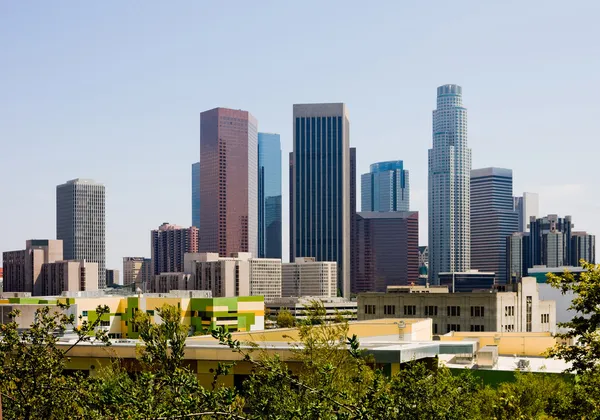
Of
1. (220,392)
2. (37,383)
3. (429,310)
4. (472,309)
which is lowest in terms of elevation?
(429,310)

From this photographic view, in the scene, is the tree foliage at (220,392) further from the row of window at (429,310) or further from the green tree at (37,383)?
the row of window at (429,310)

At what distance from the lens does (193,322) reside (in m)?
150

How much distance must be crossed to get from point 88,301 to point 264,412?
5103 inches

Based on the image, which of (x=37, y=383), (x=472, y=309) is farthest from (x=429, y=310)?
(x=37, y=383)

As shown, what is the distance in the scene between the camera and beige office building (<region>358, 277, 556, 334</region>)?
4680 inches

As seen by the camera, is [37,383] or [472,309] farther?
[472,309]

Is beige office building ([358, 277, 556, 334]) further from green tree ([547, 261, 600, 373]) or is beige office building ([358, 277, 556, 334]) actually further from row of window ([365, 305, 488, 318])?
green tree ([547, 261, 600, 373])

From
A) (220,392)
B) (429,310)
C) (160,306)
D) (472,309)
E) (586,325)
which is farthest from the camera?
(160,306)

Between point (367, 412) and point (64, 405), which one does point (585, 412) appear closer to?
point (367, 412)

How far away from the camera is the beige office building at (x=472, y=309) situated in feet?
390

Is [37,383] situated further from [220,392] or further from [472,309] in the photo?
[472,309]

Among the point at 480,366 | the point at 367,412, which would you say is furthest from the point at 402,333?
the point at 367,412

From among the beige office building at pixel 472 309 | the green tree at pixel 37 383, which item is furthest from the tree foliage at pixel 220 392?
the beige office building at pixel 472 309

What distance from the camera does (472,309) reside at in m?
120
